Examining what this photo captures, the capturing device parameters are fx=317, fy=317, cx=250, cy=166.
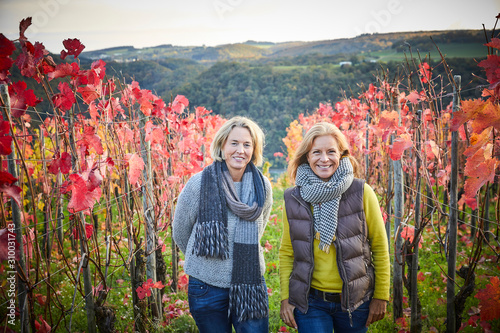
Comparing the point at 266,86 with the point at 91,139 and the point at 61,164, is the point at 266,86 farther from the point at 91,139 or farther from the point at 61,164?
the point at 61,164

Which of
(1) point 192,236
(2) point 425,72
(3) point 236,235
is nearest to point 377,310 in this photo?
(3) point 236,235

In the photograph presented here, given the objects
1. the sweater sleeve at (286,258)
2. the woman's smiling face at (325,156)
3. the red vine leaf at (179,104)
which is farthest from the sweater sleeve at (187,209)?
the red vine leaf at (179,104)

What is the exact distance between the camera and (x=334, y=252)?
68.2 inches

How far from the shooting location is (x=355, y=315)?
5.63ft

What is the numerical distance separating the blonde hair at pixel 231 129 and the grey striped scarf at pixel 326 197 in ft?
1.36

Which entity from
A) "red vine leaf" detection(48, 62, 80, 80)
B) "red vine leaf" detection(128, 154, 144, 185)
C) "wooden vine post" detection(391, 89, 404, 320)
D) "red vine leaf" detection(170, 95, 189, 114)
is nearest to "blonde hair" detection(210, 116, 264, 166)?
"red vine leaf" detection(128, 154, 144, 185)

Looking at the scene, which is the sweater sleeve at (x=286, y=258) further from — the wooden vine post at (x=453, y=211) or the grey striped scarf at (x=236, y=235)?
the wooden vine post at (x=453, y=211)

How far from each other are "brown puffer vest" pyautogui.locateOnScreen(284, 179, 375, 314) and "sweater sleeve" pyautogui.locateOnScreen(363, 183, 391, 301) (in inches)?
1.2

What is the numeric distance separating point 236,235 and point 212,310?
1.45 feet

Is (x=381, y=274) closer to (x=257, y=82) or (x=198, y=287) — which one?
(x=198, y=287)

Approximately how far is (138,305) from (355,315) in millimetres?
1844

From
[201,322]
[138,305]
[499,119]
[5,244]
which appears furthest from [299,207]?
[138,305]

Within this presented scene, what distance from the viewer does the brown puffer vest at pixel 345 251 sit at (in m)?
1.66

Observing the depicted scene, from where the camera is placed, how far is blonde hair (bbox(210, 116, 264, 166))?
1987 millimetres
